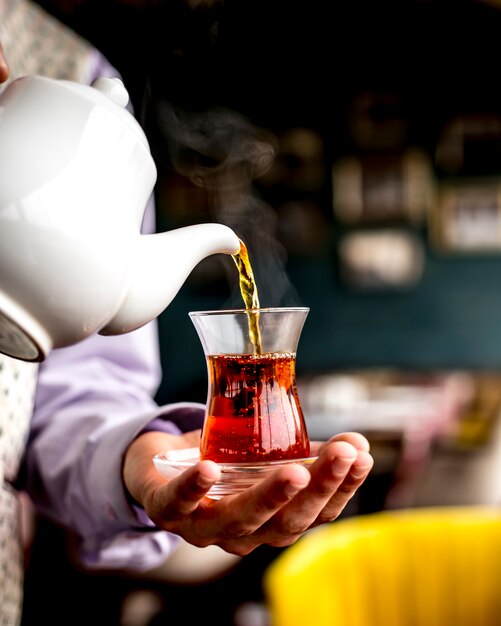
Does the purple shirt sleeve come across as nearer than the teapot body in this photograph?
No

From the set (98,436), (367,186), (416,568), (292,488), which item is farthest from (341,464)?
(367,186)

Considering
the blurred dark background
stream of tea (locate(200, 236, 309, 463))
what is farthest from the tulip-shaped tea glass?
the blurred dark background

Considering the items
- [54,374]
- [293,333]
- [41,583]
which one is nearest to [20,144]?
[293,333]

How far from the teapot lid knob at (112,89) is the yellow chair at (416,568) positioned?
125 cm

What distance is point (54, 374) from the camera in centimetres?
120

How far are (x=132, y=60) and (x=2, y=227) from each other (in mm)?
3605

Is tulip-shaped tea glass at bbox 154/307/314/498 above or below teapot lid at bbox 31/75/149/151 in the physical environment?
below

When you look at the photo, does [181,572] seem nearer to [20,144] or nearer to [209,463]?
[209,463]

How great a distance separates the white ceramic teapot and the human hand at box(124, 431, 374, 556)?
6.6 inches

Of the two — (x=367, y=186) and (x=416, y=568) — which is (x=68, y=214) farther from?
(x=367, y=186)

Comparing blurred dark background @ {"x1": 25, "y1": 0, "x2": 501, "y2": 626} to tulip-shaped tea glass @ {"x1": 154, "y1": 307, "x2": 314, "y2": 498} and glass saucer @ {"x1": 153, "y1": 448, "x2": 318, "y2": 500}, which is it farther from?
glass saucer @ {"x1": 153, "y1": 448, "x2": 318, "y2": 500}

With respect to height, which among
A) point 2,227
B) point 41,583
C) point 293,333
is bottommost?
point 41,583

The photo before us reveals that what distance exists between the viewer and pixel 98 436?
3.44 ft

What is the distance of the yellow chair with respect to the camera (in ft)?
5.79
